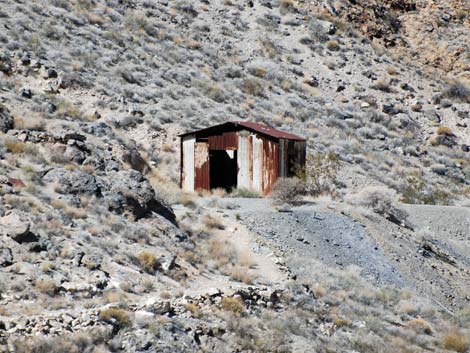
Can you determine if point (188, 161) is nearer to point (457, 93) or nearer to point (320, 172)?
point (320, 172)

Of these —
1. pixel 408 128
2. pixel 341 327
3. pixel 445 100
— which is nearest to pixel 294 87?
pixel 408 128

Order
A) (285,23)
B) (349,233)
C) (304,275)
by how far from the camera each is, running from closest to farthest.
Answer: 1. (304,275)
2. (349,233)
3. (285,23)

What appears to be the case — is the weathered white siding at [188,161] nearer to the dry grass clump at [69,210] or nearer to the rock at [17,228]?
the dry grass clump at [69,210]

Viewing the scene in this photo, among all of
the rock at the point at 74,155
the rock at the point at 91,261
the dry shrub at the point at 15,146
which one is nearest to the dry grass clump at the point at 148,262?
the rock at the point at 91,261

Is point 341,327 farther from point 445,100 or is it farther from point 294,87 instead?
point 445,100

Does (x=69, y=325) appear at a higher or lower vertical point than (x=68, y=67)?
lower

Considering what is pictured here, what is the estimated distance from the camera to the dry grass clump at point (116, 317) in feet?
41.7

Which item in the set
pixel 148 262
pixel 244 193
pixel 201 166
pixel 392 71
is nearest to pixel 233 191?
pixel 244 193

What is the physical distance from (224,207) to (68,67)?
15.2 m

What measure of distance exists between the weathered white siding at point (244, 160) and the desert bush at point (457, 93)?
970 inches

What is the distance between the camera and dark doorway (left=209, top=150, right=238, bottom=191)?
30.8m

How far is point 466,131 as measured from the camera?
46375mm

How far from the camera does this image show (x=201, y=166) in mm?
29797

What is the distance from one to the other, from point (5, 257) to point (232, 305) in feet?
15.6
